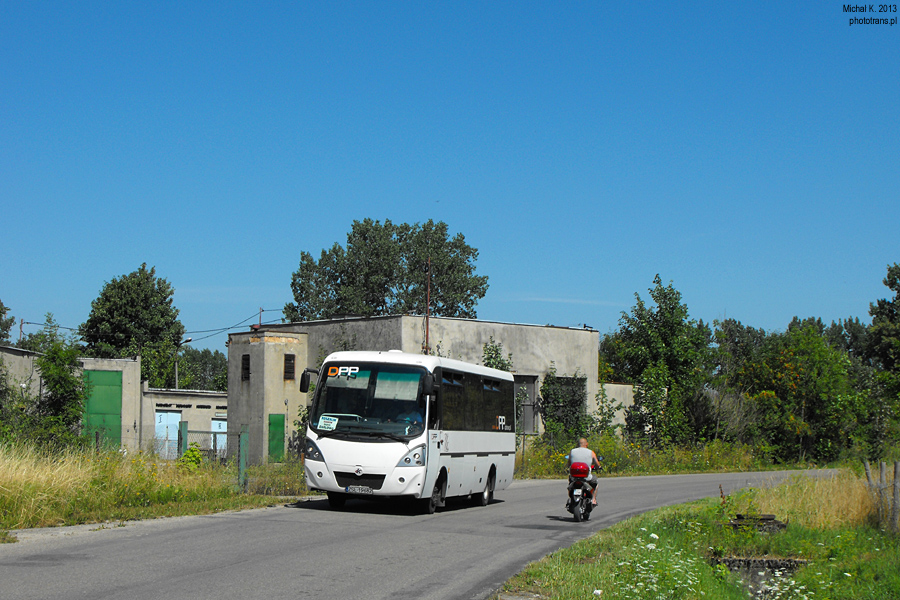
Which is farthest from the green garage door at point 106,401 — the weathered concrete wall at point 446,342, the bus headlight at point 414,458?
the bus headlight at point 414,458

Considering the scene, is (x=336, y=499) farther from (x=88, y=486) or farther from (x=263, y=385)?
(x=263, y=385)

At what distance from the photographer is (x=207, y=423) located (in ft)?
179

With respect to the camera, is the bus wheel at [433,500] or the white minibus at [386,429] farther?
the bus wheel at [433,500]

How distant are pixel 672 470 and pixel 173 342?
44.8 meters

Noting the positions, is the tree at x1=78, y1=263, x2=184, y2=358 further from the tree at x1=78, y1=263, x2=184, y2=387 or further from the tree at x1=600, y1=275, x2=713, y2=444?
the tree at x1=600, y1=275, x2=713, y2=444

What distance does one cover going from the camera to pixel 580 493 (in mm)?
17953

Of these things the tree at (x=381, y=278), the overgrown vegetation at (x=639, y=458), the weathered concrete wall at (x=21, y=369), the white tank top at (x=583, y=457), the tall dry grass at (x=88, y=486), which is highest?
the tree at (x=381, y=278)

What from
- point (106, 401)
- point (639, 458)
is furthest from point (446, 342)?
point (106, 401)

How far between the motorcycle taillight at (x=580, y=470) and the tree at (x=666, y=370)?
80.3ft

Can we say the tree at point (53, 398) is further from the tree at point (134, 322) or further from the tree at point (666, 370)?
the tree at point (134, 322)

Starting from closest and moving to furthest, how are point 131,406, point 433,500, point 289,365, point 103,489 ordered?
point 103,489
point 433,500
point 289,365
point 131,406

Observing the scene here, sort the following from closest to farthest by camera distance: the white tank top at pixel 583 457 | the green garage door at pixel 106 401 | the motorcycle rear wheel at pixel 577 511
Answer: the motorcycle rear wheel at pixel 577 511
the white tank top at pixel 583 457
the green garage door at pixel 106 401

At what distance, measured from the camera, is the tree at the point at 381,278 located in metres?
76.9

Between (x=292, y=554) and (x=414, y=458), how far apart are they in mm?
5862
